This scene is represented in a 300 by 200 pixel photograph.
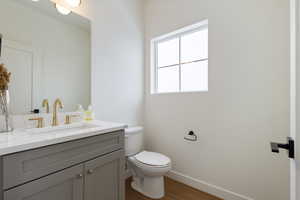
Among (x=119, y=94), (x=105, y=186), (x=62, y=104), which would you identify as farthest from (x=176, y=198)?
(x=62, y=104)

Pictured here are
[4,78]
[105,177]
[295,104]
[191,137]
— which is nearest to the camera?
[295,104]

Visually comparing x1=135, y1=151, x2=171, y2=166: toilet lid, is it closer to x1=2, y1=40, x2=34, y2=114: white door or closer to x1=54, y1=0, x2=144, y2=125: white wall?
x1=54, y1=0, x2=144, y2=125: white wall

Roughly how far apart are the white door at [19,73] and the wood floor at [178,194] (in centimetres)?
141

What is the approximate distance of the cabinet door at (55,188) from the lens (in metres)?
0.70

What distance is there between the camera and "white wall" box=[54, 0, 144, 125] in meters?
1.64

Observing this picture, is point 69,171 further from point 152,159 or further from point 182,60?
point 182,60

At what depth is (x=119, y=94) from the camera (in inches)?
74.2

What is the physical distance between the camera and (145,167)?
5.03 feet

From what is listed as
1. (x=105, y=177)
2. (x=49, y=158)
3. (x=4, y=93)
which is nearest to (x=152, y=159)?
(x=105, y=177)

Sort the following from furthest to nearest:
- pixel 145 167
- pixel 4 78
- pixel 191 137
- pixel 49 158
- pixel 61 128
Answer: pixel 191 137, pixel 145 167, pixel 61 128, pixel 4 78, pixel 49 158

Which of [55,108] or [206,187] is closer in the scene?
[55,108]

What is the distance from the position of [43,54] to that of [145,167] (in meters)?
1.48

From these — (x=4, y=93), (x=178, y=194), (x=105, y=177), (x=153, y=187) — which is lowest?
(x=178, y=194)

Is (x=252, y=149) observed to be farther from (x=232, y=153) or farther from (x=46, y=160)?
(x=46, y=160)
